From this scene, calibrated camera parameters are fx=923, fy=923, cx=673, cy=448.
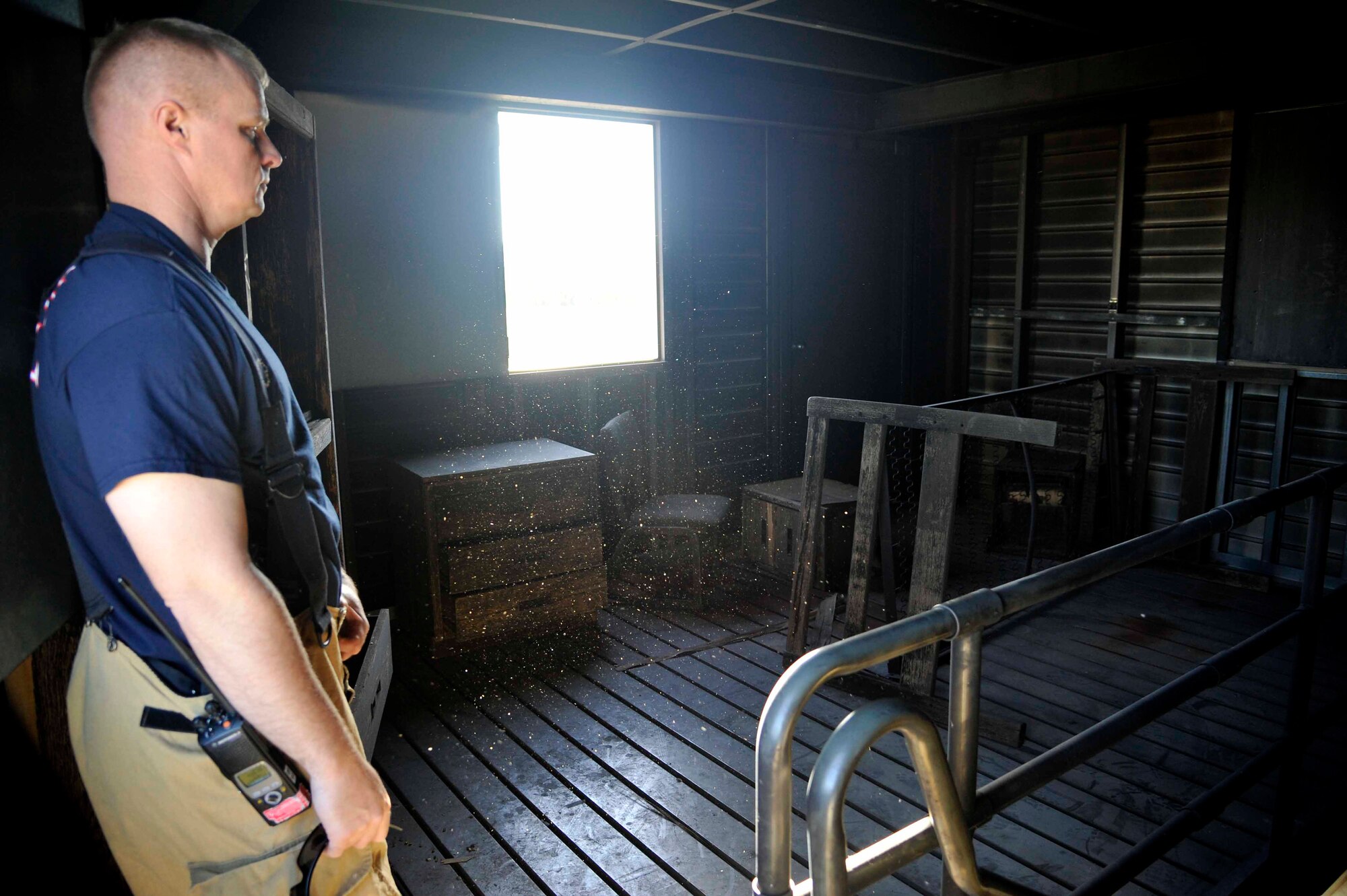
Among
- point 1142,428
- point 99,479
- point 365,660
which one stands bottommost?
point 365,660

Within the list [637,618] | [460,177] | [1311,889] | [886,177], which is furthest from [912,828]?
[886,177]

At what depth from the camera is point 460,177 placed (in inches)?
191

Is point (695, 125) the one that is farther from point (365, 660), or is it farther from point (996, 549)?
point (365, 660)

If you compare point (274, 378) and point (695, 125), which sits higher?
point (695, 125)

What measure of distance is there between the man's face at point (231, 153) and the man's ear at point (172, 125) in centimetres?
2

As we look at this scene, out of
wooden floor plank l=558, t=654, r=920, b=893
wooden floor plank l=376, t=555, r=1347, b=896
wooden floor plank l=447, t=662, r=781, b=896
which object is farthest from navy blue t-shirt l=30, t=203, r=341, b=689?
wooden floor plank l=558, t=654, r=920, b=893

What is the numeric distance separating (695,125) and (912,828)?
16.6 feet

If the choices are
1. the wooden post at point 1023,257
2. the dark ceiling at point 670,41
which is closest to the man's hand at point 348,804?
the dark ceiling at point 670,41

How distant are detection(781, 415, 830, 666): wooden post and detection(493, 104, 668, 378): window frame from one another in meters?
1.88

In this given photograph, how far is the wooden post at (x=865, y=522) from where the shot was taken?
361 centimetres

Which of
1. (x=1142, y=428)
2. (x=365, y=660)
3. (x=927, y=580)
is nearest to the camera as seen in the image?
(x=365, y=660)

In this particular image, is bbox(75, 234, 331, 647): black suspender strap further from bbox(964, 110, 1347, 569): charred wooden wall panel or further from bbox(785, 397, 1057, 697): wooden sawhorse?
bbox(964, 110, 1347, 569): charred wooden wall panel

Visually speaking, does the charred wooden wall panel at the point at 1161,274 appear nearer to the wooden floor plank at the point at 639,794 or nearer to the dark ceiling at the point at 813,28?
the dark ceiling at the point at 813,28

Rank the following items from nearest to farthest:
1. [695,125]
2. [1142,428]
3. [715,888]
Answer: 1. [715,888]
2. [1142,428]
3. [695,125]
